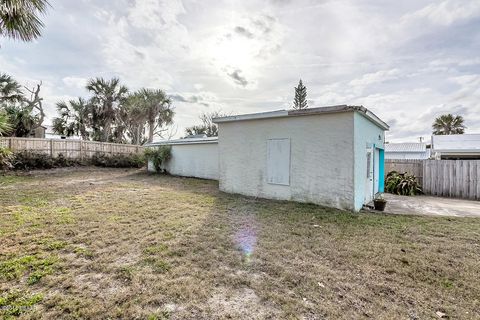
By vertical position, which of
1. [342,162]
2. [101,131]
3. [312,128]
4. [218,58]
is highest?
[218,58]

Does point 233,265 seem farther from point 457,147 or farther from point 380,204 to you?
point 457,147

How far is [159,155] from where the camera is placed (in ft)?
45.9

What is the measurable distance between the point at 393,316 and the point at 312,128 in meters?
4.99

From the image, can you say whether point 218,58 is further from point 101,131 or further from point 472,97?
point 101,131

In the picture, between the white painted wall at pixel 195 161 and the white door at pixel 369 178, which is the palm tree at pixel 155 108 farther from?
the white door at pixel 369 178

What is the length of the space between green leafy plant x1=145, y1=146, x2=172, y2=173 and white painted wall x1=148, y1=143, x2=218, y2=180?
0.27 meters

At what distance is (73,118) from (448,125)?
3636 cm

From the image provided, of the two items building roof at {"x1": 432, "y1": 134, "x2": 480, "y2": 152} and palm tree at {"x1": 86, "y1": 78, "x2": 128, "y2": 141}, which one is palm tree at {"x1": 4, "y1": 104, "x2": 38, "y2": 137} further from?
building roof at {"x1": 432, "y1": 134, "x2": 480, "y2": 152}

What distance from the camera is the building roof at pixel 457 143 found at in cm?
1325

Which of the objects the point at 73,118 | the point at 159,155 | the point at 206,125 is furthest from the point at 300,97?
the point at 73,118

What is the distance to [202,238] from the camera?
382 cm

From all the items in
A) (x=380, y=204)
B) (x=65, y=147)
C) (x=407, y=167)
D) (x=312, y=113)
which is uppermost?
(x=312, y=113)

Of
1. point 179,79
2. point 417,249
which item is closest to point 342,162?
point 417,249

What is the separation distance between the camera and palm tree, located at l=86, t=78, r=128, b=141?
19.6 m
